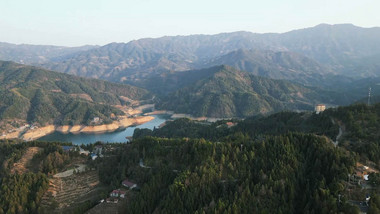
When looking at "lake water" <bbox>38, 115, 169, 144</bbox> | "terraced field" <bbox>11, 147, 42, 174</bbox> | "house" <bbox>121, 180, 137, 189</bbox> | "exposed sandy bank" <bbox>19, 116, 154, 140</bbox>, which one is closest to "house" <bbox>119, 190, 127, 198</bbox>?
"house" <bbox>121, 180, 137, 189</bbox>

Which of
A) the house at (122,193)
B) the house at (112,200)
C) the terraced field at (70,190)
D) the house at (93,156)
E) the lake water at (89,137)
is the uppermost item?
the house at (93,156)

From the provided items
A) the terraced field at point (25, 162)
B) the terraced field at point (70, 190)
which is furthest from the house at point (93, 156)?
the terraced field at point (25, 162)

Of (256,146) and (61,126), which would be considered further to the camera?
(61,126)

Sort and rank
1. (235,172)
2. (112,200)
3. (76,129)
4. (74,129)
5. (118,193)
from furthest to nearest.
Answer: (76,129)
(74,129)
(118,193)
(112,200)
(235,172)

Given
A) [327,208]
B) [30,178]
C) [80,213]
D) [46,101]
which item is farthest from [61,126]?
[327,208]

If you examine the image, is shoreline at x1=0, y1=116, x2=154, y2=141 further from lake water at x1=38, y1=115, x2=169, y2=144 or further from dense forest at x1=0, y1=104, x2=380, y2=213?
dense forest at x1=0, y1=104, x2=380, y2=213

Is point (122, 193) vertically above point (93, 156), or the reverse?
point (93, 156)

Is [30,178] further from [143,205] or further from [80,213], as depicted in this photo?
[143,205]

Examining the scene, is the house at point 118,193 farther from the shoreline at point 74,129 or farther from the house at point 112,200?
the shoreline at point 74,129

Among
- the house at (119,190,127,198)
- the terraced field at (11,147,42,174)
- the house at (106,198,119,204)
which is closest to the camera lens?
the house at (106,198,119,204)

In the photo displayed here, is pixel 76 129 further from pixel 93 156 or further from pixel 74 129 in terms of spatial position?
pixel 93 156

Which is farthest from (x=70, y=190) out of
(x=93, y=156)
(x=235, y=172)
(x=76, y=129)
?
(x=76, y=129)
